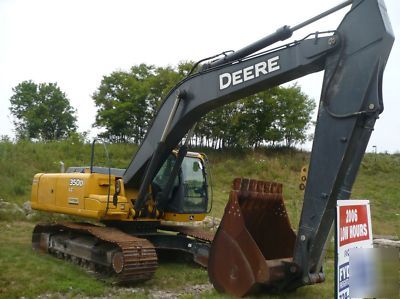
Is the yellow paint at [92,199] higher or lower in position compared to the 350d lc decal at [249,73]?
lower

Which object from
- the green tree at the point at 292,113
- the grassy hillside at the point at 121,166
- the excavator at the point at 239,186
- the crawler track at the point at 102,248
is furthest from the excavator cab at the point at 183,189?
the green tree at the point at 292,113

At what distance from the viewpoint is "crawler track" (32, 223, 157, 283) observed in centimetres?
663

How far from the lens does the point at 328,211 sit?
509 cm

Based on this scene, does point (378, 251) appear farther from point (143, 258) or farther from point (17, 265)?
point (17, 265)

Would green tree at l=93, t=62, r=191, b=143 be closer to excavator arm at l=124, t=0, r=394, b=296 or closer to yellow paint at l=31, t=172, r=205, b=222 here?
yellow paint at l=31, t=172, r=205, b=222

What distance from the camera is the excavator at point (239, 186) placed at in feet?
16.8

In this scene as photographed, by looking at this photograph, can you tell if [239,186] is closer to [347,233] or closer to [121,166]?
[347,233]

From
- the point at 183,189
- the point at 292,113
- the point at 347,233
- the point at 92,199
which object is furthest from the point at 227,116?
the point at 347,233

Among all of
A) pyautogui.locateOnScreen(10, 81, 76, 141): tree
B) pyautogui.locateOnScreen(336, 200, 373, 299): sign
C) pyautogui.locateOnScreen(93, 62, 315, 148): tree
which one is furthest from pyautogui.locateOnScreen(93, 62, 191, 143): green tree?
pyautogui.locateOnScreen(336, 200, 373, 299): sign

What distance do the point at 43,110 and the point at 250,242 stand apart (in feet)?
143

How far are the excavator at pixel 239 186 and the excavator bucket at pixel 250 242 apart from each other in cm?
1

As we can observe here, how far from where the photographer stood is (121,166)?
2067 cm

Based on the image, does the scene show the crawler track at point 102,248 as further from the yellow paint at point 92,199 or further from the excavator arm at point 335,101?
the excavator arm at point 335,101

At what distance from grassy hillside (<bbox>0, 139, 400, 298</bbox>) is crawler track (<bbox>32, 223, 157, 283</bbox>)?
0.22 m
